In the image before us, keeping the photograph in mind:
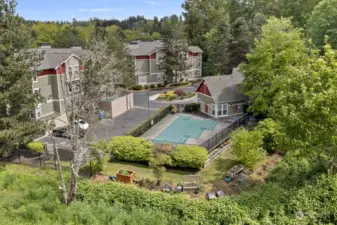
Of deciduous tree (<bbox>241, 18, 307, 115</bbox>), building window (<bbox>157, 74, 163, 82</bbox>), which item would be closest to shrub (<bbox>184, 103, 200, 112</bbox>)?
deciduous tree (<bbox>241, 18, 307, 115</bbox>)

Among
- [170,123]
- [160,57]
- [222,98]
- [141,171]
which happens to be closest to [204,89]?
[222,98]

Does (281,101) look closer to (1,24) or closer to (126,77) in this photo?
(1,24)

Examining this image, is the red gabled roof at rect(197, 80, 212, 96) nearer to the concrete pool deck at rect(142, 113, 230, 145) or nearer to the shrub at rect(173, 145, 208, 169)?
the concrete pool deck at rect(142, 113, 230, 145)

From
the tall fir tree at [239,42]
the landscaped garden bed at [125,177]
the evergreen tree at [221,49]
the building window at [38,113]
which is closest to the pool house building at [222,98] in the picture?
the evergreen tree at [221,49]

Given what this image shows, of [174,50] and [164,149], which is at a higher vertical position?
[174,50]

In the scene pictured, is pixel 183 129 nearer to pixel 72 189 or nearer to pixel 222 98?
pixel 222 98

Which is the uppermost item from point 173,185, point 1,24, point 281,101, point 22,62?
point 1,24

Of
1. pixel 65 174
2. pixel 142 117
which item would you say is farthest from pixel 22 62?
pixel 142 117
